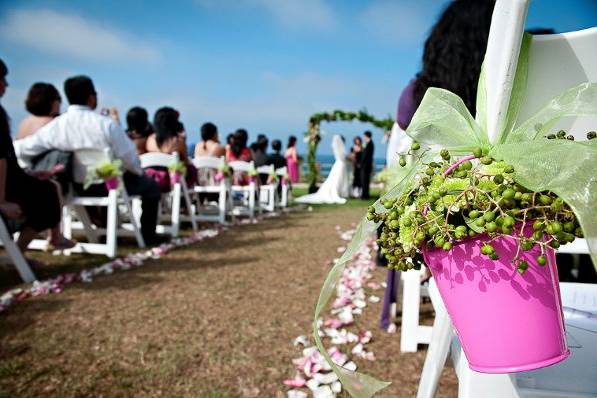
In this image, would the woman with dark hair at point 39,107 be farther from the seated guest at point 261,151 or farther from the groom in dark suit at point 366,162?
the groom in dark suit at point 366,162

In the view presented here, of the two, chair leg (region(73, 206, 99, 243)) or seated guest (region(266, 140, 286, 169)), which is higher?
seated guest (region(266, 140, 286, 169))

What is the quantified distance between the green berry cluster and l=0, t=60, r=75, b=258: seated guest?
321 centimetres

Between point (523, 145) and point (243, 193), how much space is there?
321 inches

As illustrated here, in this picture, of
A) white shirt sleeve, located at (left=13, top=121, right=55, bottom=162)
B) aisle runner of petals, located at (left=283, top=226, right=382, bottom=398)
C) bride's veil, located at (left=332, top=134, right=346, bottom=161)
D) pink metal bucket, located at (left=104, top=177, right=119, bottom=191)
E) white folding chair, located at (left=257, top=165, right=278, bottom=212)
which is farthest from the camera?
bride's veil, located at (left=332, top=134, right=346, bottom=161)

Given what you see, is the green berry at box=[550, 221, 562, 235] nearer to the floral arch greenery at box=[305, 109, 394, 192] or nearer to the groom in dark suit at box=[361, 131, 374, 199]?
the groom in dark suit at box=[361, 131, 374, 199]

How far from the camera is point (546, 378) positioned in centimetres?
80

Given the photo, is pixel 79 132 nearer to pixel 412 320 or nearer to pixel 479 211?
pixel 412 320

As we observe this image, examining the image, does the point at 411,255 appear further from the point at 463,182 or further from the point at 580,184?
the point at 580,184

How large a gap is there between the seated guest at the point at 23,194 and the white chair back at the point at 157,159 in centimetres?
167

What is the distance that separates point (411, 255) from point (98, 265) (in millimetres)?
3688

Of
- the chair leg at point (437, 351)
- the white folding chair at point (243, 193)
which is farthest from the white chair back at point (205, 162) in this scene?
the chair leg at point (437, 351)

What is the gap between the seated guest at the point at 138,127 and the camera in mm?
5762

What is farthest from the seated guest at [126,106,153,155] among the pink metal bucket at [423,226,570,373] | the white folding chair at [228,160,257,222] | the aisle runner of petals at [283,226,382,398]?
the pink metal bucket at [423,226,570,373]

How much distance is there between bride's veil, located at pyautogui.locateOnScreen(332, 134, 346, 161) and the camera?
43.0 feet
